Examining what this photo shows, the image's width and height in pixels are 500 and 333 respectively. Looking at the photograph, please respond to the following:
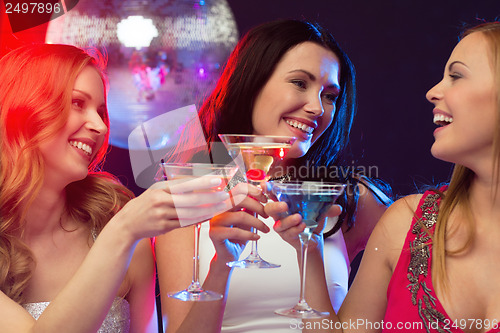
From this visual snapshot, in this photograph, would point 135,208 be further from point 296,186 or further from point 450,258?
point 450,258

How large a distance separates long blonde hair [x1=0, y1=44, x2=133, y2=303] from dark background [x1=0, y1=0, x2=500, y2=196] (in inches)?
51.8

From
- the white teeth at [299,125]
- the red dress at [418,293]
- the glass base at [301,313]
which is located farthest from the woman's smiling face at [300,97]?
the glass base at [301,313]

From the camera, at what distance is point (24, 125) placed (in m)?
2.23

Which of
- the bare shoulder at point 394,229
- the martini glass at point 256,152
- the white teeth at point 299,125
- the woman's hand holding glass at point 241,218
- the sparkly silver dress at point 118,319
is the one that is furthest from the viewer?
the white teeth at point 299,125

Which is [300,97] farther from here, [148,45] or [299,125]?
[148,45]

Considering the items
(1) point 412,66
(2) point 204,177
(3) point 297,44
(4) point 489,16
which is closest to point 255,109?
(3) point 297,44

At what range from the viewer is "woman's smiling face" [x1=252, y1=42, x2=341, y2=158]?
2.54 m

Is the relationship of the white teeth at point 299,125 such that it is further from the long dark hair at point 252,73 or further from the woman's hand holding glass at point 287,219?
the woman's hand holding glass at point 287,219

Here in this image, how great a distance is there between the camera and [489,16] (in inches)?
135

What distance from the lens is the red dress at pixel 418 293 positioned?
6.35ft

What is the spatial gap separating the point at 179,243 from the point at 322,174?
0.88 metres

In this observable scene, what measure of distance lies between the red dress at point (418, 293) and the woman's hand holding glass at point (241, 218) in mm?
544

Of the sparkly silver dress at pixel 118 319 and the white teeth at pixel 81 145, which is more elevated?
the white teeth at pixel 81 145

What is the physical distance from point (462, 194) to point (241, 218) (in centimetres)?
84
